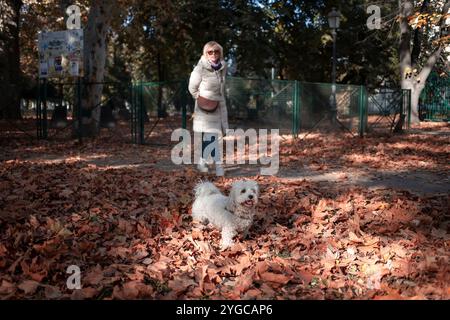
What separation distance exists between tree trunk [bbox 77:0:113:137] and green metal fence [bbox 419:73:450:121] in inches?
Answer: 689

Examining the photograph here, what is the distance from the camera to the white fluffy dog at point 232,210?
13.2ft

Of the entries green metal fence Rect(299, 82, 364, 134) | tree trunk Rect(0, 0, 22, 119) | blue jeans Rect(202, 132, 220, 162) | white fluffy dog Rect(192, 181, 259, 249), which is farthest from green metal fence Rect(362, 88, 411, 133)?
tree trunk Rect(0, 0, 22, 119)

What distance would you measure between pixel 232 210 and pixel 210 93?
3196mm

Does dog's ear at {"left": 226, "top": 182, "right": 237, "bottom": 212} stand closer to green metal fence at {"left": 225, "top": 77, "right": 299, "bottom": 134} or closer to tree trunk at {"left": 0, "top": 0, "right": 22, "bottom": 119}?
green metal fence at {"left": 225, "top": 77, "right": 299, "bottom": 134}

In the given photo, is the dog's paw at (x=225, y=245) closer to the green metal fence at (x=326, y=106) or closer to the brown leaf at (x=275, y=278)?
the brown leaf at (x=275, y=278)

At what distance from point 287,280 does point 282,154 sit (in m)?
7.30

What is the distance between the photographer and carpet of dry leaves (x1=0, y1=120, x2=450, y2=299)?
3.28 m

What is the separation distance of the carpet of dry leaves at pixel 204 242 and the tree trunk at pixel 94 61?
6.20m

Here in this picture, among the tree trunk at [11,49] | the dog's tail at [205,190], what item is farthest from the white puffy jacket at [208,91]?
the tree trunk at [11,49]

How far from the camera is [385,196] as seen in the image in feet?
19.1

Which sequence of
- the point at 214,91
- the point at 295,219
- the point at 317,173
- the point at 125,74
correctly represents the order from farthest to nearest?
the point at 125,74 < the point at 317,173 < the point at 214,91 < the point at 295,219
